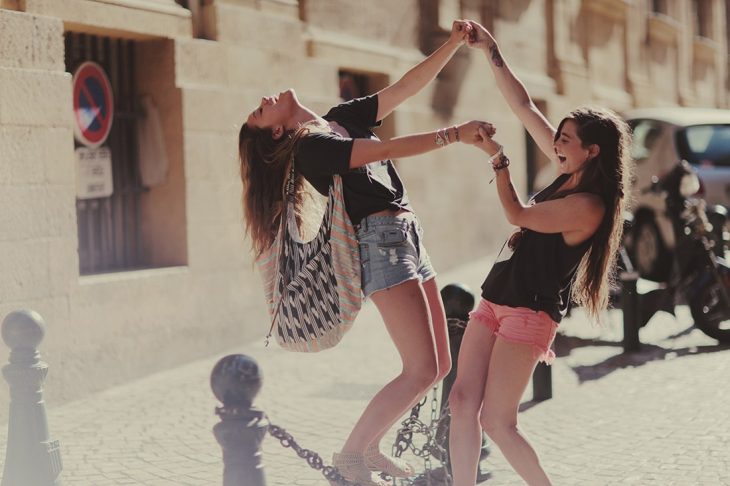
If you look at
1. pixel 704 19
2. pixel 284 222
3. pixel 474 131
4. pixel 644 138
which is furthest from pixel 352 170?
pixel 704 19

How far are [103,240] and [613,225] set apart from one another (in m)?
5.07

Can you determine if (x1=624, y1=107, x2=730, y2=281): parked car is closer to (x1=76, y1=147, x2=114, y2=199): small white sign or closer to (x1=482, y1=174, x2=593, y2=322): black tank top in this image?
(x1=76, y1=147, x2=114, y2=199): small white sign

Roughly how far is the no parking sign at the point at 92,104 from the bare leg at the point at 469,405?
455 centimetres

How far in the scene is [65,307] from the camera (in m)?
7.01

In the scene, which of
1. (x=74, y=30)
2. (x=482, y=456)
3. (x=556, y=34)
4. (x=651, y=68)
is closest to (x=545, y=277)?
(x=482, y=456)

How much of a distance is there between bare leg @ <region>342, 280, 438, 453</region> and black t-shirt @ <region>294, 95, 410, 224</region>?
1.06ft

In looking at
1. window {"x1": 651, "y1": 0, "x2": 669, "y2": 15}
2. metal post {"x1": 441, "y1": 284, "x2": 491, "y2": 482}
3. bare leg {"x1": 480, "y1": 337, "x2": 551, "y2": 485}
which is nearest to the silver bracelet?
bare leg {"x1": 480, "y1": 337, "x2": 551, "y2": 485}

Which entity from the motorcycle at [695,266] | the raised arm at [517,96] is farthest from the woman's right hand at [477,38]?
the motorcycle at [695,266]

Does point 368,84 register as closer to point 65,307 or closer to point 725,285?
point 725,285

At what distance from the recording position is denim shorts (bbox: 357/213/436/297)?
407 centimetres

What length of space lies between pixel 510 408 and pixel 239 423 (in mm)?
1035

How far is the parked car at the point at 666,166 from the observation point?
1153 cm

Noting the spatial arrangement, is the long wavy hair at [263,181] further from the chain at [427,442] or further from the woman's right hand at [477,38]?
the chain at [427,442]

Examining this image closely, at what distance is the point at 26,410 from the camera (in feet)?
13.6
